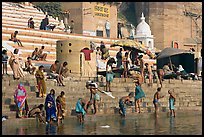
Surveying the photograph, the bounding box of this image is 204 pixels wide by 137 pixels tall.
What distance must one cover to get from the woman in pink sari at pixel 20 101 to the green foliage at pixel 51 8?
24803mm

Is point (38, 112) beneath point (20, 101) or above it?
beneath

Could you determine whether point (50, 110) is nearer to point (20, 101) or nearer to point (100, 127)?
point (20, 101)

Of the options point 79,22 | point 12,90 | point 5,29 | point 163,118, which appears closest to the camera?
point 12,90

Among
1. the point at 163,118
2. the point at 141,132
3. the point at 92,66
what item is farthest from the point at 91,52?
the point at 141,132

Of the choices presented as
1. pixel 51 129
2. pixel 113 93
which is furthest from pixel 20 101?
pixel 113 93

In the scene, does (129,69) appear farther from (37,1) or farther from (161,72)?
(37,1)

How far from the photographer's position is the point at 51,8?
128 ft

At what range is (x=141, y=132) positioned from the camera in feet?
38.7

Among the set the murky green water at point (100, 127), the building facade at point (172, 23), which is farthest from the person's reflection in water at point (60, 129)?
the building facade at point (172, 23)

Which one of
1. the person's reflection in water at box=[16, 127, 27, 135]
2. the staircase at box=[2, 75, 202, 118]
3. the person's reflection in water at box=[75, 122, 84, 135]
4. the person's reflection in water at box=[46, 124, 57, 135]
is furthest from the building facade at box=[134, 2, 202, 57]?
the person's reflection in water at box=[16, 127, 27, 135]

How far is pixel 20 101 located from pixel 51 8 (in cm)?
2599

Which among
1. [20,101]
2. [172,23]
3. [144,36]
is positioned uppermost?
[172,23]

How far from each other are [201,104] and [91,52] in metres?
4.86

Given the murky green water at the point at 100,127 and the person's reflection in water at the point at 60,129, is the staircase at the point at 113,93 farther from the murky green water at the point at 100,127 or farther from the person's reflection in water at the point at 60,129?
the person's reflection in water at the point at 60,129
